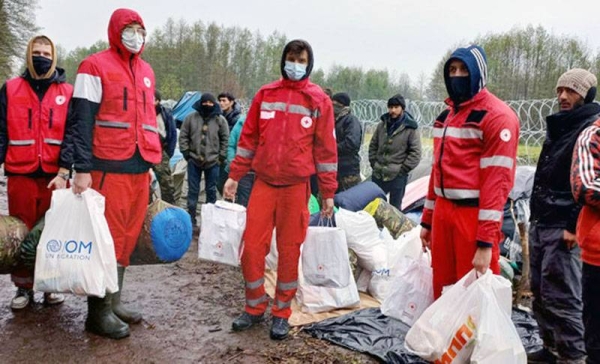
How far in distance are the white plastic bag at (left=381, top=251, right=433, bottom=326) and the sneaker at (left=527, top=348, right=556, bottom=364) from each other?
1.05 meters

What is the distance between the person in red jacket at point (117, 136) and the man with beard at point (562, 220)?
2.62 metres

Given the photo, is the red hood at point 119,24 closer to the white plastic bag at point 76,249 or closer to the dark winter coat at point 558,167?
the white plastic bag at point 76,249

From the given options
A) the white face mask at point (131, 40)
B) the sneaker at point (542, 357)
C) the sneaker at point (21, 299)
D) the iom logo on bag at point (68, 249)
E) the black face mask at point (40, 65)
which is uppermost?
the white face mask at point (131, 40)

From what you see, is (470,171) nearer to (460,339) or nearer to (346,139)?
(460,339)

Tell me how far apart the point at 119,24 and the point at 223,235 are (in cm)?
158

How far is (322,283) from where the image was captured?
382cm

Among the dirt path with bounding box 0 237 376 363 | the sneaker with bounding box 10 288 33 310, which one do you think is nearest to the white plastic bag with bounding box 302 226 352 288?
the dirt path with bounding box 0 237 376 363

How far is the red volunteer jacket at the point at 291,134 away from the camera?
141 inches

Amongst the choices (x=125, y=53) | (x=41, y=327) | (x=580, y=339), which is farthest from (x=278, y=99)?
(x=580, y=339)

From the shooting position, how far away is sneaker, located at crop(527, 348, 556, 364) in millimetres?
3534

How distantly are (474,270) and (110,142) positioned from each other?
91.5 inches

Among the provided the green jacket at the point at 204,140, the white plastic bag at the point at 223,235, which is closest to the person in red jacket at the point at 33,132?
the white plastic bag at the point at 223,235

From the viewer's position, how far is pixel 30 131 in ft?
11.5

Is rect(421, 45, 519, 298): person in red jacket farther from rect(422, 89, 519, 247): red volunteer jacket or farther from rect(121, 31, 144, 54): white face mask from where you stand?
rect(121, 31, 144, 54): white face mask
